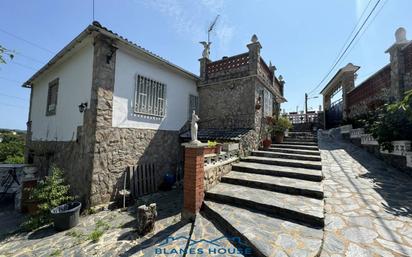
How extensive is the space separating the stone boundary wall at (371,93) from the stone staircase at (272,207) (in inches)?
255

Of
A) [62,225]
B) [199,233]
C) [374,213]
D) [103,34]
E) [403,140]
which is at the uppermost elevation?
[103,34]

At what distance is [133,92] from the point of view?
6.92 m

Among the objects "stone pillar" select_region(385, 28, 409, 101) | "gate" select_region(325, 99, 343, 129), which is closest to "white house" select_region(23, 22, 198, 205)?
"stone pillar" select_region(385, 28, 409, 101)

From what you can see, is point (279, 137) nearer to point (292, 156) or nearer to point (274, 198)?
point (292, 156)

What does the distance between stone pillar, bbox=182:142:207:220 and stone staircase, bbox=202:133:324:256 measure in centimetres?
33

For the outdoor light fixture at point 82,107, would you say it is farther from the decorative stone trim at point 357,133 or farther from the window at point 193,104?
the decorative stone trim at point 357,133

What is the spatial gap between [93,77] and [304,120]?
18.5 meters

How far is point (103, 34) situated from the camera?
5.76 metres

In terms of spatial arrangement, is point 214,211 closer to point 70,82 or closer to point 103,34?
point 103,34

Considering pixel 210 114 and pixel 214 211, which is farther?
pixel 210 114

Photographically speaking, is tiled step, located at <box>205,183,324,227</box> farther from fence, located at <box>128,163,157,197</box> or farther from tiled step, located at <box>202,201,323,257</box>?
fence, located at <box>128,163,157,197</box>

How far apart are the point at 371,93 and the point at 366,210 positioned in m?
9.46

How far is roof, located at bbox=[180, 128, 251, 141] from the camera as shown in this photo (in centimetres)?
762

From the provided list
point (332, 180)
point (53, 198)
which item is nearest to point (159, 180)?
point (53, 198)
